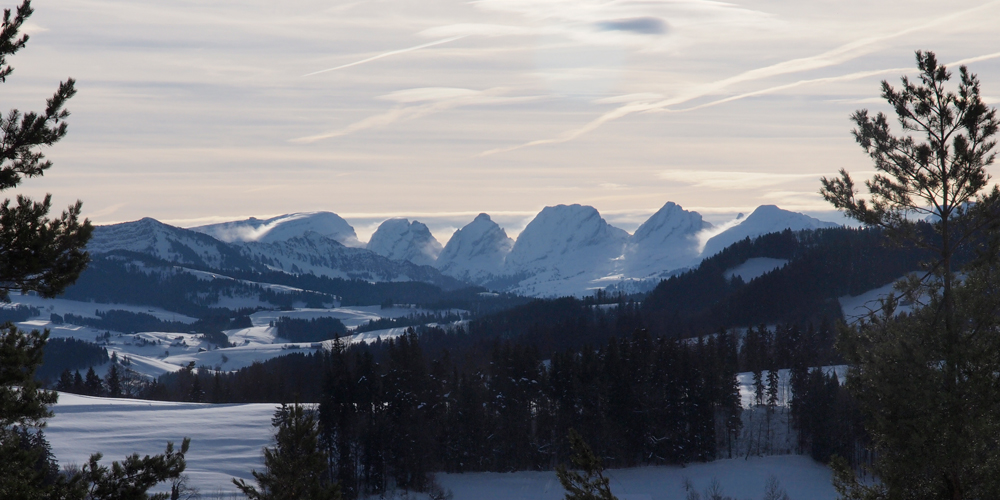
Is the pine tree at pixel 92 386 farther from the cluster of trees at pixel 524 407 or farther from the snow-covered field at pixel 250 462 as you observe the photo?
the cluster of trees at pixel 524 407

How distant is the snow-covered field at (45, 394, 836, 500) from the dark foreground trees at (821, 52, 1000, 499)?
2152 inches

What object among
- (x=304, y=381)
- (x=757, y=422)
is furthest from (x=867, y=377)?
(x=304, y=381)

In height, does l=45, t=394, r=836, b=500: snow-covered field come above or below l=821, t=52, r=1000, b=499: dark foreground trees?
below

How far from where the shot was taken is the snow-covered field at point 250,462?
6625 centimetres

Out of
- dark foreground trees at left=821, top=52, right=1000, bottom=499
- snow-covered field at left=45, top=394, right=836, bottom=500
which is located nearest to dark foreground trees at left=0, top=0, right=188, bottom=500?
dark foreground trees at left=821, top=52, right=1000, bottom=499

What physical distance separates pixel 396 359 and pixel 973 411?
64.6m

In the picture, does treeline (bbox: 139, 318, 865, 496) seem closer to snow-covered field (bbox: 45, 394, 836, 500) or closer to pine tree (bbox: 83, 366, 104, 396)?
snow-covered field (bbox: 45, 394, 836, 500)

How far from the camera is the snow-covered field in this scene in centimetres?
6625

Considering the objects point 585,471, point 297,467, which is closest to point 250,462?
point 297,467

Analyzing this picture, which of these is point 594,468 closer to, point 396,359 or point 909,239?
point 909,239

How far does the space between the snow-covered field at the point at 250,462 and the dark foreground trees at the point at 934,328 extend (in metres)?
54.7

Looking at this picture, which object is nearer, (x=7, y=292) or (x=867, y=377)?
(x=7, y=292)

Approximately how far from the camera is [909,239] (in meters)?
16.3

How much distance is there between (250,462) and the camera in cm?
6781
